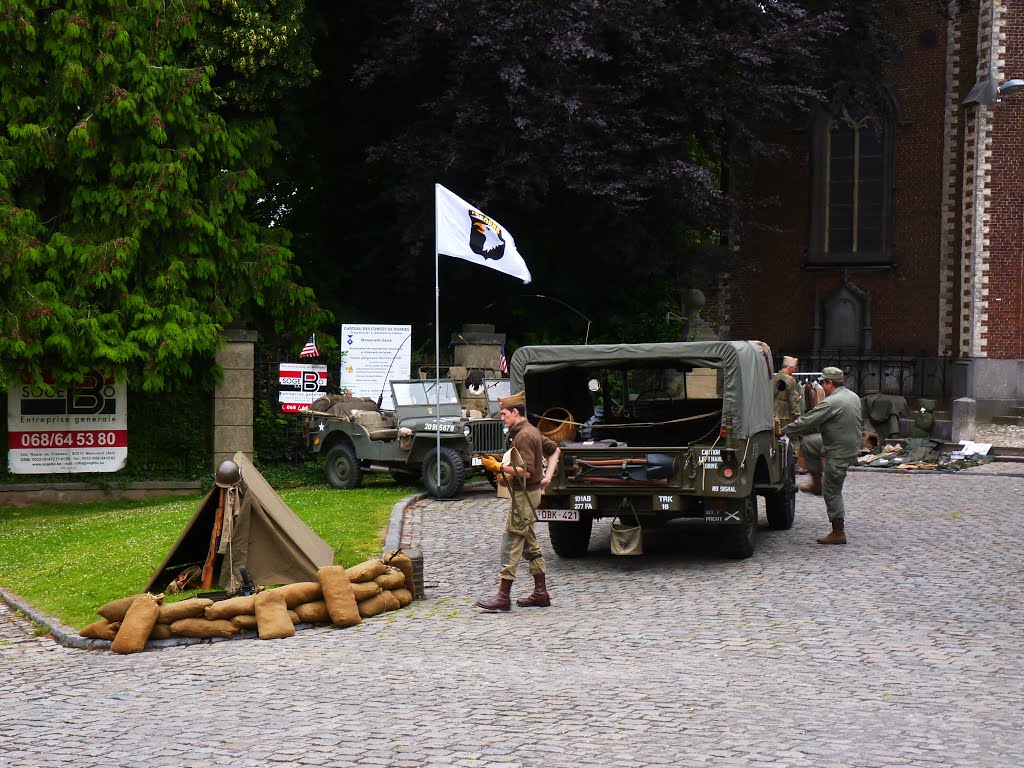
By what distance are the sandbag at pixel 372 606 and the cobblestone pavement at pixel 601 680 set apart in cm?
15

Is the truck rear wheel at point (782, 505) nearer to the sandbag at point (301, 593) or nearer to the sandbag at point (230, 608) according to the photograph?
the sandbag at point (301, 593)

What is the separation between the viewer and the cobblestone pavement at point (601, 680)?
6.54 metres

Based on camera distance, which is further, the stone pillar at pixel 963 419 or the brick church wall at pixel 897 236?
the brick church wall at pixel 897 236

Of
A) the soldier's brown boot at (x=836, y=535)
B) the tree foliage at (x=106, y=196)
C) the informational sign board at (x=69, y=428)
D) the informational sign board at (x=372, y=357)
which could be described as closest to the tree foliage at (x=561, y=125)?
the informational sign board at (x=372, y=357)

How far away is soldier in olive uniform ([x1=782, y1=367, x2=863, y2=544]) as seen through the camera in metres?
14.2

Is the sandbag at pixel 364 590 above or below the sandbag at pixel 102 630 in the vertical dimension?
above

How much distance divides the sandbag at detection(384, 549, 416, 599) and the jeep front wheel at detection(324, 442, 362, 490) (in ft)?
30.4

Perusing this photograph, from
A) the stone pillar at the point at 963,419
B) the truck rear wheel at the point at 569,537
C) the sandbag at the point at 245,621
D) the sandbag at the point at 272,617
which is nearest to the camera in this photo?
the sandbag at the point at 272,617

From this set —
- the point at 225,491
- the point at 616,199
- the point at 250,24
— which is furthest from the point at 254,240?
the point at 225,491

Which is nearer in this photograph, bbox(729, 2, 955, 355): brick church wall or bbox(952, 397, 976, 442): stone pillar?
bbox(952, 397, 976, 442): stone pillar

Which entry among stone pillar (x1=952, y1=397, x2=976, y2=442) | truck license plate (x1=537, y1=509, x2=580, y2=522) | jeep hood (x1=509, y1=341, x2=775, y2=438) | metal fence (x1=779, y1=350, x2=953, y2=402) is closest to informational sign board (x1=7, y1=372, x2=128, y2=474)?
jeep hood (x1=509, y1=341, x2=775, y2=438)

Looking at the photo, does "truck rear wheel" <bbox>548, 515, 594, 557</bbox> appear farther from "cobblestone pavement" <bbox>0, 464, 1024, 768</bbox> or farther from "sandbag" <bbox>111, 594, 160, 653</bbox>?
"sandbag" <bbox>111, 594, 160, 653</bbox>

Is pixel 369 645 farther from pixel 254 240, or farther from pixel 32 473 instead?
pixel 254 240

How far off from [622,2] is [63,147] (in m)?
11.0
